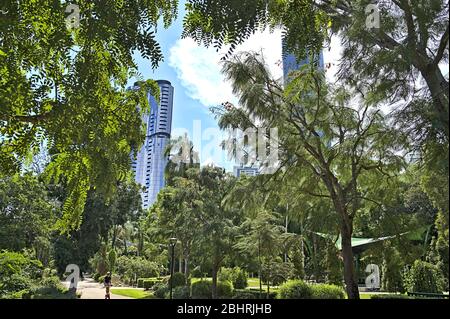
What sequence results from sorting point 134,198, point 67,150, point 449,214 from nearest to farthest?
point 449,214 < point 67,150 < point 134,198

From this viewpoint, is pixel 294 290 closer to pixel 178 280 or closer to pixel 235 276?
pixel 235 276

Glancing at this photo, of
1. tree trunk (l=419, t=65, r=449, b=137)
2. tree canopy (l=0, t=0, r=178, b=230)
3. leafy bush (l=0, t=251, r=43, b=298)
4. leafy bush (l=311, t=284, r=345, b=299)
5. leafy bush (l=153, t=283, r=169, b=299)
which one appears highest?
tree canopy (l=0, t=0, r=178, b=230)

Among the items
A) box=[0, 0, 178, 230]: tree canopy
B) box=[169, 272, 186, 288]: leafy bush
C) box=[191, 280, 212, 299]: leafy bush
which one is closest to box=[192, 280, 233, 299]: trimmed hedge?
box=[191, 280, 212, 299]: leafy bush

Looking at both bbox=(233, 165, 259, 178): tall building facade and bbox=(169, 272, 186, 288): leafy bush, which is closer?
bbox=(233, 165, 259, 178): tall building facade

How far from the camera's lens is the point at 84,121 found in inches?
97.3

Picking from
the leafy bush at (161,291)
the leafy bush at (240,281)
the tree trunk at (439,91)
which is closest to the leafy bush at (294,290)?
the leafy bush at (240,281)

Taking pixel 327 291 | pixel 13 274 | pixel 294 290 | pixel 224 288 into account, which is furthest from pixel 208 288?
pixel 13 274

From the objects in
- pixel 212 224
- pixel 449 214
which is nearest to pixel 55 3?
pixel 449 214

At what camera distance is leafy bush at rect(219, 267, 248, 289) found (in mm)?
16219

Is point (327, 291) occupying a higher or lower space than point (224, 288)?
higher

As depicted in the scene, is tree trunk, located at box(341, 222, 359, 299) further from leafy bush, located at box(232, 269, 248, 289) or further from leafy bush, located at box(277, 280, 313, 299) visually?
leafy bush, located at box(232, 269, 248, 289)

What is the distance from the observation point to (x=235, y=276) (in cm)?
1703
